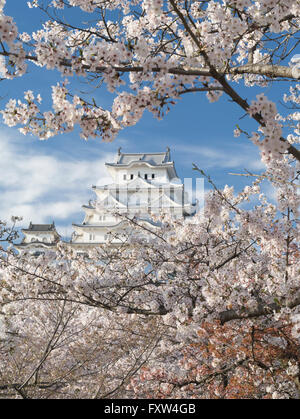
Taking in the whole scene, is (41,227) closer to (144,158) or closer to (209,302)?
(144,158)

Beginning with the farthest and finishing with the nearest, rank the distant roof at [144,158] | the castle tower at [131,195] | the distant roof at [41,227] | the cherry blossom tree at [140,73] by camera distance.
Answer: the distant roof at [144,158]
the distant roof at [41,227]
the castle tower at [131,195]
the cherry blossom tree at [140,73]

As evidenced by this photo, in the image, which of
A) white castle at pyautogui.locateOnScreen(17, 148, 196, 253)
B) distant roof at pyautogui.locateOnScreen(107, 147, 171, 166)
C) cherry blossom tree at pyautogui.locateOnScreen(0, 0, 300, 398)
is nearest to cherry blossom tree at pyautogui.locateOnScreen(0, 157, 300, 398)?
cherry blossom tree at pyautogui.locateOnScreen(0, 0, 300, 398)

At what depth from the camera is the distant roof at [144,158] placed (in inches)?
1626

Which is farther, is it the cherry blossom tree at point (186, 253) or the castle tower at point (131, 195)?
the castle tower at point (131, 195)

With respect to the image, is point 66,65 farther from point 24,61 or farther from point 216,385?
point 216,385

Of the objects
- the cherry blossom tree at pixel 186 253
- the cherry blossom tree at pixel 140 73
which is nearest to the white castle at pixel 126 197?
the cherry blossom tree at pixel 186 253

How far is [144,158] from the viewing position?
4181 centimetres

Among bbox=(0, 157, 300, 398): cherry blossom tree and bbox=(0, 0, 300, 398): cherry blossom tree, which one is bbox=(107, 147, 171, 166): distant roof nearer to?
bbox=(0, 0, 300, 398): cherry blossom tree

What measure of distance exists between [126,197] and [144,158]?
252 inches

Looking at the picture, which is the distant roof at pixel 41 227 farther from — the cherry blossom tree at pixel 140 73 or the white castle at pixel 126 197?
the cherry blossom tree at pixel 140 73

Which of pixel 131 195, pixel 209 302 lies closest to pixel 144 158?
pixel 131 195

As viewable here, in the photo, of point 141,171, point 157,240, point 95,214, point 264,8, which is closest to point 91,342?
point 157,240

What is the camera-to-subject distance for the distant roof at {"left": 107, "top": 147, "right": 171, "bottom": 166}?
41.3 metres

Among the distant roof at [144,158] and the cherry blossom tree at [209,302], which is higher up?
the distant roof at [144,158]
